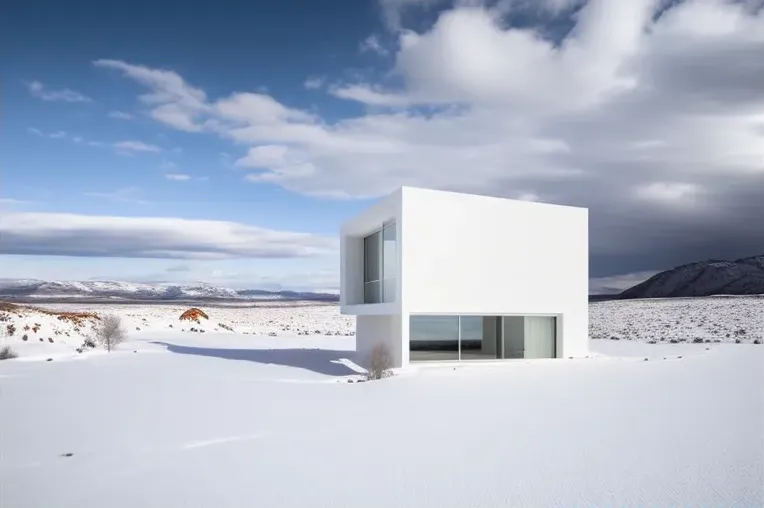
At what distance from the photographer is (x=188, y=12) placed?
13820 mm

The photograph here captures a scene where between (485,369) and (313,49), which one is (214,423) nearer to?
(485,369)

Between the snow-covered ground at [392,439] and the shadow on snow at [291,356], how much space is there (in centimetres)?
201

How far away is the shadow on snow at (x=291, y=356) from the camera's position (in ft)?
53.0

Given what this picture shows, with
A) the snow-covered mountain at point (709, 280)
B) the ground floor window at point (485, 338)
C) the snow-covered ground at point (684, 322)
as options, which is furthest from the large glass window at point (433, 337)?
the snow-covered mountain at point (709, 280)

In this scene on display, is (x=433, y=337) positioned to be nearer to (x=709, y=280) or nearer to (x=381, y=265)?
(x=381, y=265)

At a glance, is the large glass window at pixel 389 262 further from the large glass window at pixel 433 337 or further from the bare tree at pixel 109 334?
the bare tree at pixel 109 334

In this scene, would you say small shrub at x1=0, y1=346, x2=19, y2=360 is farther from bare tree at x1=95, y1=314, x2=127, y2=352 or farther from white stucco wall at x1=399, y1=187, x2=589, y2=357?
white stucco wall at x1=399, y1=187, x2=589, y2=357

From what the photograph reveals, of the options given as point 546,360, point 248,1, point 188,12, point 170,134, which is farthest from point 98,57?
point 546,360

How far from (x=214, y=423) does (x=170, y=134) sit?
558 inches

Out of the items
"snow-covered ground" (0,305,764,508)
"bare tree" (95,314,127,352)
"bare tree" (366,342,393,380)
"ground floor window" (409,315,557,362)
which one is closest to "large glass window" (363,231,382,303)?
"ground floor window" (409,315,557,362)

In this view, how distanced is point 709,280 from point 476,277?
7621cm

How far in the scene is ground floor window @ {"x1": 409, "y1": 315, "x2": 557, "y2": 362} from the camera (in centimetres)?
1634

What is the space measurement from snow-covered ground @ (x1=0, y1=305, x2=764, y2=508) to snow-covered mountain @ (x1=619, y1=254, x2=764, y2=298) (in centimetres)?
7011

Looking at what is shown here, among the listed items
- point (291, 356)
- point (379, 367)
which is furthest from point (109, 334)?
point (379, 367)
